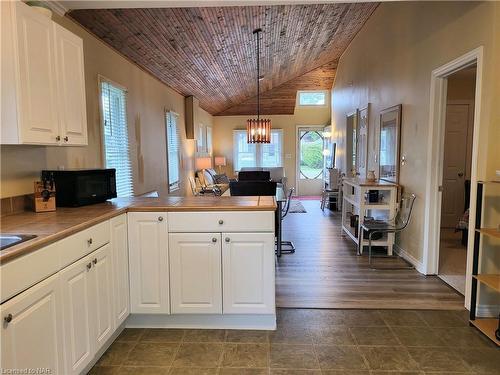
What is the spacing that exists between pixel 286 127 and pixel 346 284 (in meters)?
7.83

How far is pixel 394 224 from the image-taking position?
426 centimetres

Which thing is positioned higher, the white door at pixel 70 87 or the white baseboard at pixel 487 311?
the white door at pixel 70 87

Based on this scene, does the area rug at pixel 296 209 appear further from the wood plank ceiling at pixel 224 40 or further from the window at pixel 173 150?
the wood plank ceiling at pixel 224 40

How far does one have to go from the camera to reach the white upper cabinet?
1842 mm

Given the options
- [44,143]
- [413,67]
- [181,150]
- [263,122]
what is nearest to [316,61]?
[263,122]

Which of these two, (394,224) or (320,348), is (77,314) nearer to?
(320,348)

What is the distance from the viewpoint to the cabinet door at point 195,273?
2.46 metres

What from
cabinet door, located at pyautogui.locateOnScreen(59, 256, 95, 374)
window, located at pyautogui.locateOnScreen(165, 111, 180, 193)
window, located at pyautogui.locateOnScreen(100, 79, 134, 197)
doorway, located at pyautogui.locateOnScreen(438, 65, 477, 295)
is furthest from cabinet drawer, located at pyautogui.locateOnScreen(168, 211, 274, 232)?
doorway, located at pyautogui.locateOnScreen(438, 65, 477, 295)

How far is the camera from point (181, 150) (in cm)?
691

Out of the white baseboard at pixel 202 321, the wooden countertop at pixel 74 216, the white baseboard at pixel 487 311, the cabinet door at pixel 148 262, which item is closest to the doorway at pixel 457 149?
the white baseboard at pixel 487 311

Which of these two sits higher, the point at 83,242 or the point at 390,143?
the point at 390,143

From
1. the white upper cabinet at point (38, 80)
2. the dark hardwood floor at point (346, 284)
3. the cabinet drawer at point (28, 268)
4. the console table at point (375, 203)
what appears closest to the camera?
the cabinet drawer at point (28, 268)

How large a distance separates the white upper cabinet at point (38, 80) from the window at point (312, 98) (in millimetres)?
8728

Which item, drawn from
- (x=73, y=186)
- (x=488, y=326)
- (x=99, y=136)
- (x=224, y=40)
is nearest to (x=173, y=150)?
(x=224, y=40)
